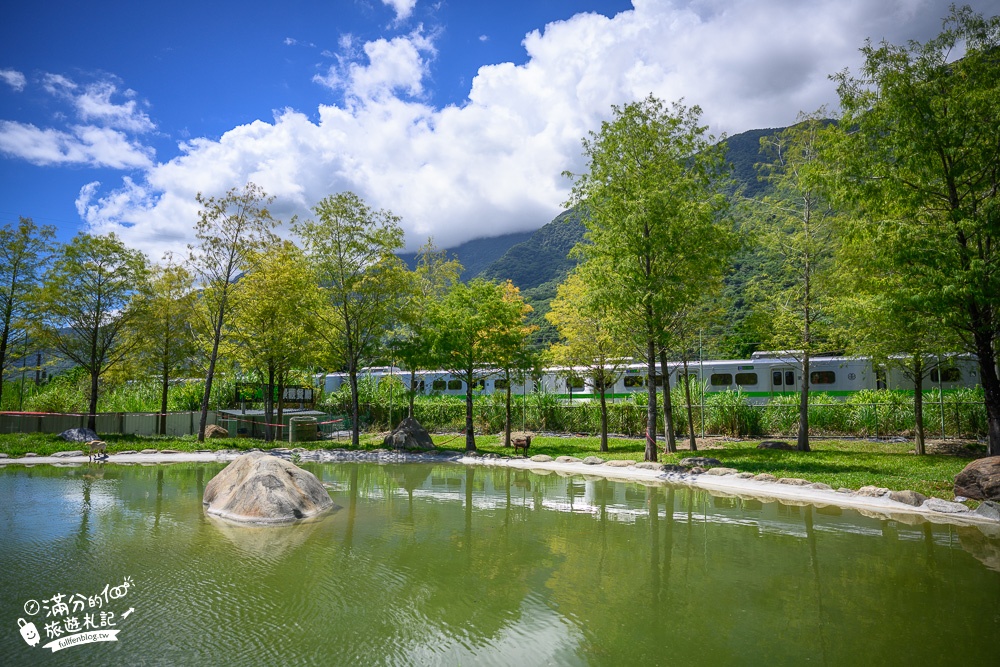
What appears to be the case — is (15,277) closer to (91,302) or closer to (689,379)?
(91,302)

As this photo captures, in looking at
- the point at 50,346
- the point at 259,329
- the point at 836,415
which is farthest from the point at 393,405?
the point at 836,415

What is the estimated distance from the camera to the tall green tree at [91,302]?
2091 cm

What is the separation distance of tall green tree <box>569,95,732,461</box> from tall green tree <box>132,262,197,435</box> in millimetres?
16379

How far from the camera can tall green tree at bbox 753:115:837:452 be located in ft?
56.8

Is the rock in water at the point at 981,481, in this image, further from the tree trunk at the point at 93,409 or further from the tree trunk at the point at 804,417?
the tree trunk at the point at 93,409

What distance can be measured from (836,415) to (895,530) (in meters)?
14.5

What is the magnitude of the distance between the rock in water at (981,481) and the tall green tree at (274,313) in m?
19.9

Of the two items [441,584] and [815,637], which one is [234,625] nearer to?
[441,584]

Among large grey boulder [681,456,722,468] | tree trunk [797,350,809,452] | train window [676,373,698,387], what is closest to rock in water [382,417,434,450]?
large grey boulder [681,456,722,468]

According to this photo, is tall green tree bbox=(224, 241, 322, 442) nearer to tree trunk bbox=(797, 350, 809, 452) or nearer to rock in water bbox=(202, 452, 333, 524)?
rock in water bbox=(202, 452, 333, 524)

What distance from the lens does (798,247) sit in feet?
57.3

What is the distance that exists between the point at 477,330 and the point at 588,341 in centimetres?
400

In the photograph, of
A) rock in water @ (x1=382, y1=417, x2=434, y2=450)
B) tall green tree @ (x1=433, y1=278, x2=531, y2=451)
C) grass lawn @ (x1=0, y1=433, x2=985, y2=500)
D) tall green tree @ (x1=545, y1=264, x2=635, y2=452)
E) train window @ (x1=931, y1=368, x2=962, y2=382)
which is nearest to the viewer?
grass lawn @ (x1=0, y1=433, x2=985, y2=500)

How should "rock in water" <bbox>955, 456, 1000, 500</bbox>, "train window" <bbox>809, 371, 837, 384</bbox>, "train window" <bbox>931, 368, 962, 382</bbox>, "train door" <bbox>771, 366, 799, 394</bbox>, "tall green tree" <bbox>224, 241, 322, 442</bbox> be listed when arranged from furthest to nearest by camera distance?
"train door" <bbox>771, 366, 799, 394</bbox>
"train window" <bbox>809, 371, 837, 384</bbox>
"train window" <bbox>931, 368, 962, 382</bbox>
"tall green tree" <bbox>224, 241, 322, 442</bbox>
"rock in water" <bbox>955, 456, 1000, 500</bbox>
